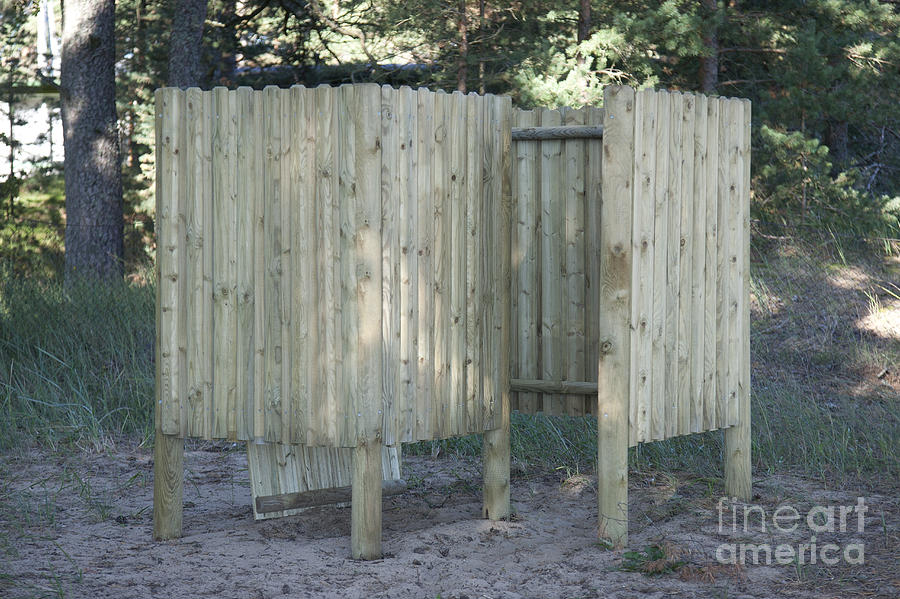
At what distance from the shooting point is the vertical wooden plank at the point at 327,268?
14.0 feet

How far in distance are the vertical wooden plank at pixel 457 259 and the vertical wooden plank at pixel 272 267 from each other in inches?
31.3

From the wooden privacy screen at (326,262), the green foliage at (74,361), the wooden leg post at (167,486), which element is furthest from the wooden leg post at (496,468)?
the green foliage at (74,361)

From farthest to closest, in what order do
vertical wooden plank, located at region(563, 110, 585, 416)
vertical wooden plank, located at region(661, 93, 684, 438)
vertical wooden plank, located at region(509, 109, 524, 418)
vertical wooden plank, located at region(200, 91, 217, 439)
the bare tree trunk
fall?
the bare tree trunk < vertical wooden plank, located at region(509, 109, 524, 418) < vertical wooden plank, located at region(563, 110, 585, 416) < vertical wooden plank, located at region(661, 93, 684, 438) < vertical wooden plank, located at region(200, 91, 217, 439)

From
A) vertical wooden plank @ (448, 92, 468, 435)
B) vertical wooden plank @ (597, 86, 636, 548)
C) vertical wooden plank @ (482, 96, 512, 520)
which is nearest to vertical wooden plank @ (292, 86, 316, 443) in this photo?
vertical wooden plank @ (448, 92, 468, 435)

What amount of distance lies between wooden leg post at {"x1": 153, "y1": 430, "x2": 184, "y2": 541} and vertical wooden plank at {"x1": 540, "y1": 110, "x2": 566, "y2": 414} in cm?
198

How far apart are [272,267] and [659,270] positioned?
181 centimetres

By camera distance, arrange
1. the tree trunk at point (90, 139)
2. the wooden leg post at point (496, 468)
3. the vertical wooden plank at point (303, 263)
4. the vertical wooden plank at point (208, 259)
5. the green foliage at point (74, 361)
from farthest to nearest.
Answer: the tree trunk at point (90, 139) < the green foliage at point (74, 361) < the wooden leg post at point (496, 468) < the vertical wooden plank at point (208, 259) < the vertical wooden plank at point (303, 263)

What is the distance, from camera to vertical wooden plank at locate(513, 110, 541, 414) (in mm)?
5387

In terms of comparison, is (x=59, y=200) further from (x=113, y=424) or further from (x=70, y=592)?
(x=70, y=592)

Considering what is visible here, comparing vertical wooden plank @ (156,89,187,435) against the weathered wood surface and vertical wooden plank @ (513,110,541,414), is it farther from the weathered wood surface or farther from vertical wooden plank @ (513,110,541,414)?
vertical wooden plank @ (513,110,541,414)

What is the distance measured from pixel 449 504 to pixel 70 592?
86.4 inches

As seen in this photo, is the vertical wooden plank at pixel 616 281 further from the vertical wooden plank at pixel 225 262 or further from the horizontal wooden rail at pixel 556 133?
the vertical wooden plank at pixel 225 262

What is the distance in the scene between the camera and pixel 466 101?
470 cm

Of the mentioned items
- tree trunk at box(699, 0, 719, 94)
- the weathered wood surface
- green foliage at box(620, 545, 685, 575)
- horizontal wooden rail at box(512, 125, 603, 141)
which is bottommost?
green foliage at box(620, 545, 685, 575)
